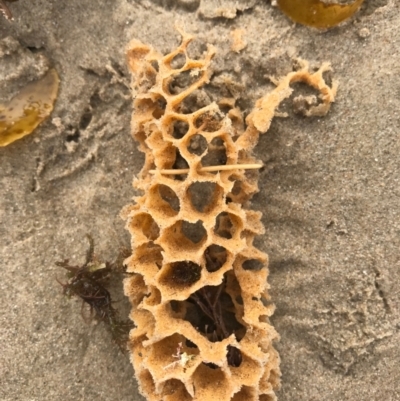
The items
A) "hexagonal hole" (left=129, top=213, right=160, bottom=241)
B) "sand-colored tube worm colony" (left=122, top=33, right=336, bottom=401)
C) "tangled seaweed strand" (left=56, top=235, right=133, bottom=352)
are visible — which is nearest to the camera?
"sand-colored tube worm colony" (left=122, top=33, right=336, bottom=401)

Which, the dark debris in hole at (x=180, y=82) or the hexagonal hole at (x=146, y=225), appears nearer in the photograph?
the hexagonal hole at (x=146, y=225)

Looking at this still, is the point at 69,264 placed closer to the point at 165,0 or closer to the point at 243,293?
the point at 243,293

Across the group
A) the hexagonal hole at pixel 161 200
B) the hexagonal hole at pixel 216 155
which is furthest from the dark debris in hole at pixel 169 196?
the hexagonal hole at pixel 216 155

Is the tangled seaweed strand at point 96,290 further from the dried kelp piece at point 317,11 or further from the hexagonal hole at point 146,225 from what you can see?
the dried kelp piece at point 317,11

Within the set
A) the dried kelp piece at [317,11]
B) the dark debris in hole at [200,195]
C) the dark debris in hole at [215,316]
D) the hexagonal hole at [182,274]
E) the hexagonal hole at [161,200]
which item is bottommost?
the dark debris in hole at [215,316]

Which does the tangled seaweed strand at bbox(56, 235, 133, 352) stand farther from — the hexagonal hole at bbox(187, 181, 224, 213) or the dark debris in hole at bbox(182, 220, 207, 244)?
the hexagonal hole at bbox(187, 181, 224, 213)

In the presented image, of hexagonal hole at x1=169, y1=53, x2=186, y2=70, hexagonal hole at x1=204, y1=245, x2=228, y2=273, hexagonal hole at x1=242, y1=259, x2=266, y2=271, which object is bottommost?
hexagonal hole at x1=242, y1=259, x2=266, y2=271

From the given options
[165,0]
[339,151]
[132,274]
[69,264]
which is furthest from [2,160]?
[339,151]

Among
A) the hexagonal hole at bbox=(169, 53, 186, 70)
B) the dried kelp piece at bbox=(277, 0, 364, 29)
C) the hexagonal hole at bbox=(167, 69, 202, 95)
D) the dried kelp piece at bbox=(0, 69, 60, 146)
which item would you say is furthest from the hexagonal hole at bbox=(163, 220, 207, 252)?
the dried kelp piece at bbox=(277, 0, 364, 29)
